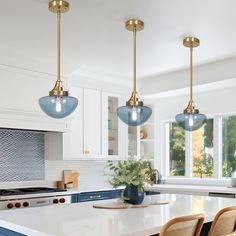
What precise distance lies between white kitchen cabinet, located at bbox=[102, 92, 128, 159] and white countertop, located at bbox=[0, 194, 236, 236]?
2.40 metres

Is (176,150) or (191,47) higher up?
(191,47)

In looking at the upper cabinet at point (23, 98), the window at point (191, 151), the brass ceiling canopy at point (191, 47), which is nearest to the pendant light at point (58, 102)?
the brass ceiling canopy at point (191, 47)

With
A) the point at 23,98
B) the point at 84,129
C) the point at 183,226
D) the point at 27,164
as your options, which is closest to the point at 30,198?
the point at 27,164

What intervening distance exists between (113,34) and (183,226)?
214cm

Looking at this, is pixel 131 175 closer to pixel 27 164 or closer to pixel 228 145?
pixel 27 164

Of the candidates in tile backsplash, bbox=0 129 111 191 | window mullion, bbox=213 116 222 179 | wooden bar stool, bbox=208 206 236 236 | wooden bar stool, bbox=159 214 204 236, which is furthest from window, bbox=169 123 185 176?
wooden bar stool, bbox=159 214 204 236

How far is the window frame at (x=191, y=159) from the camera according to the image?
5598mm

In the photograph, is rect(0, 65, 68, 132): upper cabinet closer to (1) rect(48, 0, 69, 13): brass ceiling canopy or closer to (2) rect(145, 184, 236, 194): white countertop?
(1) rect(48, 0, 69, 13): brass ceiling canopy

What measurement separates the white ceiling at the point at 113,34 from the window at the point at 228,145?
1.20 meters

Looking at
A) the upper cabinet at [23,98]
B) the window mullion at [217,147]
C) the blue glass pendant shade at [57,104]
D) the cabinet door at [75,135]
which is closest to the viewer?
the blue glass pendant shade at [57,104]

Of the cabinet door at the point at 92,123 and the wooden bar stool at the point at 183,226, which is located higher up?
the cabinet door at the point at 92,123

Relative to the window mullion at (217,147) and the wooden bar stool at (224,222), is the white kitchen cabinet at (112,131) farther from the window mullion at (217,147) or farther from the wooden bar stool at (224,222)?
the wooden bar stool at (224,222)

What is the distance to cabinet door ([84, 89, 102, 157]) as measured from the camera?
208 inches

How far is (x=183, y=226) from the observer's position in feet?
7.09
